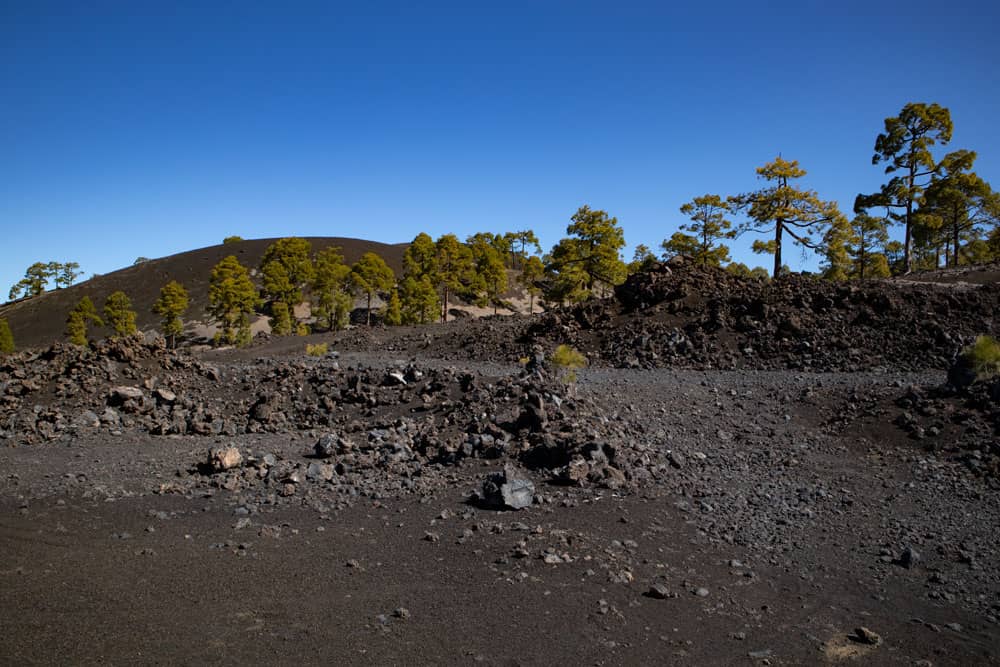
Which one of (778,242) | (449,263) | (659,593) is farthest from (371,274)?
(659,593)

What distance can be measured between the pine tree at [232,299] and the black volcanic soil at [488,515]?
35045mm

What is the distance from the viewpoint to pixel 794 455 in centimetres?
1105

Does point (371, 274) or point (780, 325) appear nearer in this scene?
point (780, 325)

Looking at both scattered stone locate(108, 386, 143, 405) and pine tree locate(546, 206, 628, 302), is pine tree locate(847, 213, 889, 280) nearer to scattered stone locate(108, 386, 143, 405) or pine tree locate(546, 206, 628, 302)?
pine tree locate(546, 206, 628, 302)

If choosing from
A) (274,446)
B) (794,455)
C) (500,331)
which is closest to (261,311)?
(500,331)

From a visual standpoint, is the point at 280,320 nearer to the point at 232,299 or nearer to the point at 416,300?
the point at 232,299

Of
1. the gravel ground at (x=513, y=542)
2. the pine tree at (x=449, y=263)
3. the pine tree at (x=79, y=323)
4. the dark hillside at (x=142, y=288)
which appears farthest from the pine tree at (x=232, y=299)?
the gravel ground at (x=513, y=542)

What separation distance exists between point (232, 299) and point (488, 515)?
4774cm

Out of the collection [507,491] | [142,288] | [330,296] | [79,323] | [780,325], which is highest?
[142,288]

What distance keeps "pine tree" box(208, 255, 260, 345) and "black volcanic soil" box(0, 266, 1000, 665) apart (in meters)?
35.0

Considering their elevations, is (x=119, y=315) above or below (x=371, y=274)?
below

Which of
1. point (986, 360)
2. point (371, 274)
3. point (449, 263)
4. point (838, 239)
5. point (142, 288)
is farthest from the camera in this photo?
point (142, 288)

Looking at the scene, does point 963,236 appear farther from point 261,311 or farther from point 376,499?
point 261,311

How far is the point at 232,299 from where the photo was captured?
49.9 metres
